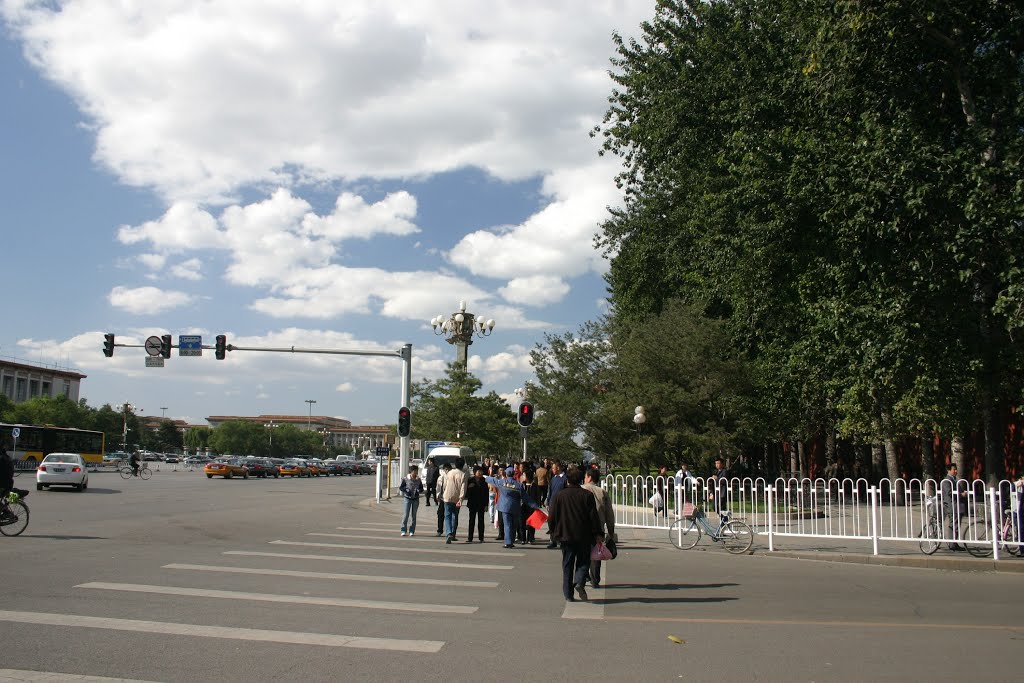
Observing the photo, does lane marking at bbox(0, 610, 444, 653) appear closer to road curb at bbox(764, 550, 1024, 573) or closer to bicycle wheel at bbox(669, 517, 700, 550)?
bicycle wheel at bbox(669, 517, 700, 550)

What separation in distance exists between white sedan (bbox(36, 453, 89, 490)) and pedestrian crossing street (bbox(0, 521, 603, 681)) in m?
19.4

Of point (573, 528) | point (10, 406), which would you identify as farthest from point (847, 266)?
point (10, 406)

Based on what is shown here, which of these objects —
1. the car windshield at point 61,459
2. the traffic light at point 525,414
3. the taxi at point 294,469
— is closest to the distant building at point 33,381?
the taxi at point 294,469

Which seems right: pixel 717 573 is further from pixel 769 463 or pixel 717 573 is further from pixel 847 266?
pixel 769 463

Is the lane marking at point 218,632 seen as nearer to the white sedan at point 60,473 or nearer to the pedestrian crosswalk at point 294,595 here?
the pedestrian crosswalk at point 294,595

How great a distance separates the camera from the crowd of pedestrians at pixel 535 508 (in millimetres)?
9523

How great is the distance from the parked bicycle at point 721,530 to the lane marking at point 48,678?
11.2 metres

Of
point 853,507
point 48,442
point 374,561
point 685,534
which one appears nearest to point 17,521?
point 374,561

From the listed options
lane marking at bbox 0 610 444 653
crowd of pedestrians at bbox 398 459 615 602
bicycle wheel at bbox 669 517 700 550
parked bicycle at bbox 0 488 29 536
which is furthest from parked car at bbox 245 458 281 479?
lane marking at bbox 0 610 444 653

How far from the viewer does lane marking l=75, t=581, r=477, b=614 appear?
886 centimetres

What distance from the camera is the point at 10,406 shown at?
93.5 metres

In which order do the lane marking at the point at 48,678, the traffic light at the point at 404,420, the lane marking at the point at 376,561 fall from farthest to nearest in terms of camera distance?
the traffic light at the point at 404,420
the lane marking at the point at 376,561
the lane marking at the point at 48,678

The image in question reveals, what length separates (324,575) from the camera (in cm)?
1105

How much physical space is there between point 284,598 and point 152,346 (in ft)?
72.7
